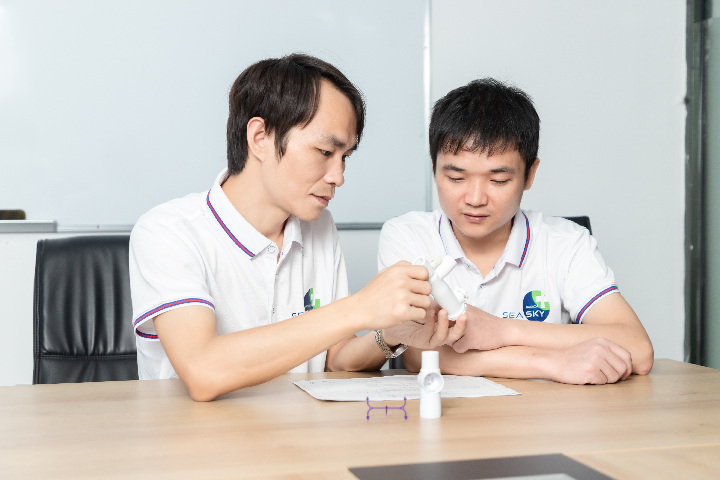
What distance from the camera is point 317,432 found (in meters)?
0.96

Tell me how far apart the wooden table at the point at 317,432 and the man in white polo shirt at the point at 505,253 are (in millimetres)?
145

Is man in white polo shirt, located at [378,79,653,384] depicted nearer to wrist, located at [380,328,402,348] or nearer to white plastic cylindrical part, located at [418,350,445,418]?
wrist, located at [380,328,402,348]

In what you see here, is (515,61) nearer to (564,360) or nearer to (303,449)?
(564,360)

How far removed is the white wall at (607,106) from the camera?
2.76m

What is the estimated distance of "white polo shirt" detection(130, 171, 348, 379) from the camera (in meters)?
1.37

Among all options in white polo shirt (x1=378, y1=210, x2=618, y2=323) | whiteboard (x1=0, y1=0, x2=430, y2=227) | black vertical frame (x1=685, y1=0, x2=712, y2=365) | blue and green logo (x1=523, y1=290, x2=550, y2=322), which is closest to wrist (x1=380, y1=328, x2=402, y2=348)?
white polo shirt (x1=378, y1=210, x2=618, y2=323)

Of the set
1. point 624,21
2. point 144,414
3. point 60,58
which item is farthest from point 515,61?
→ point 144,414

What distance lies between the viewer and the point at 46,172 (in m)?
2.37

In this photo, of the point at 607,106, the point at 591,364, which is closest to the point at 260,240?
the point at 591,364

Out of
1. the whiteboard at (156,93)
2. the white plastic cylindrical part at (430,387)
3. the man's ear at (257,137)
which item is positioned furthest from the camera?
the whiteboard at (156,93)

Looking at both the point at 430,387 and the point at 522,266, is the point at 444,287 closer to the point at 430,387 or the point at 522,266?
the point at 430,387

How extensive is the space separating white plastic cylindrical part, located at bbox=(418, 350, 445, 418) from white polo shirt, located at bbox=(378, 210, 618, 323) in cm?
69

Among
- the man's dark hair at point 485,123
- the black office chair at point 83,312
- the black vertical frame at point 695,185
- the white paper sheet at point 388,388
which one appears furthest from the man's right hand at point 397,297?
the black vertical frame at point 695,185

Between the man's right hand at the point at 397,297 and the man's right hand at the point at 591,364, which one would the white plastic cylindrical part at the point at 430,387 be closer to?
the man's right hand at the point at 397,297
